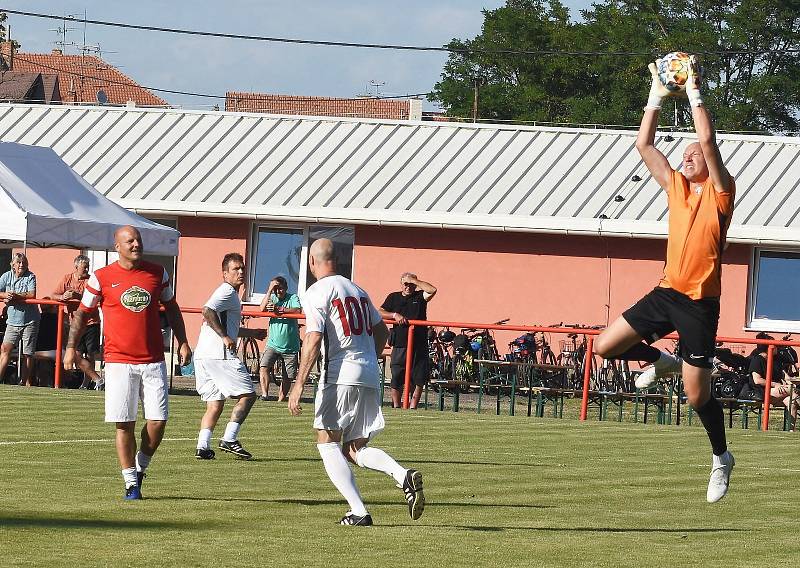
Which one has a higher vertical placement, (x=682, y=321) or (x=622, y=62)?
(x=622, y=62)

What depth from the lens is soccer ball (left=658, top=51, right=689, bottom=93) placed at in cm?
1043

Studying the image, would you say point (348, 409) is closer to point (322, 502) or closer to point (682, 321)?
point (322, 502)

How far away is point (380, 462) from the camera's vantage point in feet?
33.3

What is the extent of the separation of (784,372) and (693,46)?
140ft

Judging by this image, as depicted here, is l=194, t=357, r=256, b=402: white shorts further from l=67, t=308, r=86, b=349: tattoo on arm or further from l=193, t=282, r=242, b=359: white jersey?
l=67, t=308, r=86, b=349: tattoo on arm

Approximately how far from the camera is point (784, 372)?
72.8ft

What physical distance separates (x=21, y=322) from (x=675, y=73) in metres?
14.2

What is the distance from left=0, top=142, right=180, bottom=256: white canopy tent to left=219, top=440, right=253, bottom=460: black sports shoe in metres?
8.40

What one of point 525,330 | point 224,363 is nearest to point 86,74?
point 525,330

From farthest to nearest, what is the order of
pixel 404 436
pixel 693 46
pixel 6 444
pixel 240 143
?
pixel 693 46
pixel 240 143
pixel 404 436
pixel 6 444

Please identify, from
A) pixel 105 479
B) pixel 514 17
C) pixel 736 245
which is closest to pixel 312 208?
Result: pixel 736 245

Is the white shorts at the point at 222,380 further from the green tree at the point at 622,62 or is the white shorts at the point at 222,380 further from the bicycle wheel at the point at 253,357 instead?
the green tree at the point at 622,62

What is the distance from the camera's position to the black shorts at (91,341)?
23.4 metres

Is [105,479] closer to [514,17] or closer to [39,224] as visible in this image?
[39,224]
